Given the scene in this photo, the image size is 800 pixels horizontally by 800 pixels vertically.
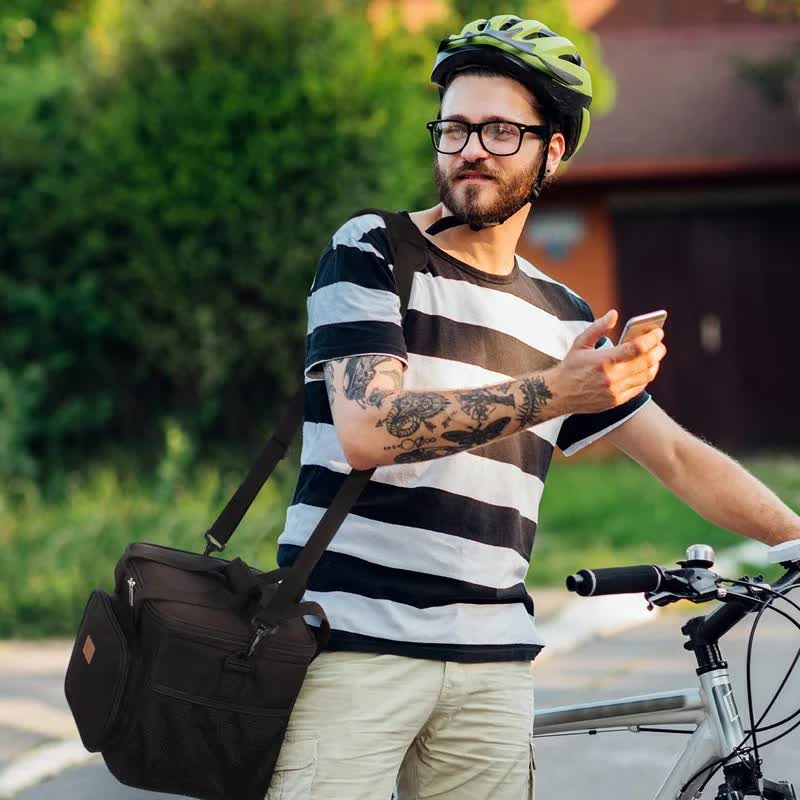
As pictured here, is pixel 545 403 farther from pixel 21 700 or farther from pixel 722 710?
pixel 21 700

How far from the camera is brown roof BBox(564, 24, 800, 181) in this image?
55.1 feet

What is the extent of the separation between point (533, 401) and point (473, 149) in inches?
20.8

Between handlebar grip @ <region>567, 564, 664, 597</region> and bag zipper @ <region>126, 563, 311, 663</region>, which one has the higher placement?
handlebar grip @ <region>567, 564, 664, 597</region>

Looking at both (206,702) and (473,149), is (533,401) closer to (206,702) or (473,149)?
(473,149)

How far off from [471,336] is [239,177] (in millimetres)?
8475

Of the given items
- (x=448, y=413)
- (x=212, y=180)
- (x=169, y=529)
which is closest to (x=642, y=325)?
(x=448, y=413)

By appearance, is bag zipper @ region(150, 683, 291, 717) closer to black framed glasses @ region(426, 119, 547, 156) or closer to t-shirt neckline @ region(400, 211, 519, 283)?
t-shirt neckline @ region(400, 211, 519, 283)

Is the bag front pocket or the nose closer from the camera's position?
the bag front pocket

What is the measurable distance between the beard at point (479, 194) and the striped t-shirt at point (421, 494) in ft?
0.30

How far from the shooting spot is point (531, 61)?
9.09 feet

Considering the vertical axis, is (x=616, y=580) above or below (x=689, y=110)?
below

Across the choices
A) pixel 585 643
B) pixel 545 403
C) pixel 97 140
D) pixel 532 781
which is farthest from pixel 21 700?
pixel 97 140

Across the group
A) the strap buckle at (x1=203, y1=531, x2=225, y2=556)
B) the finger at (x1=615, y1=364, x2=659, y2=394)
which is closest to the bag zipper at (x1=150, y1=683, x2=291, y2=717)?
the strap buckle at (x1=203, y1=531, x2=225, y2=556)

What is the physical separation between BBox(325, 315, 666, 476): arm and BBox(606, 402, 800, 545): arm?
614 millimetres
